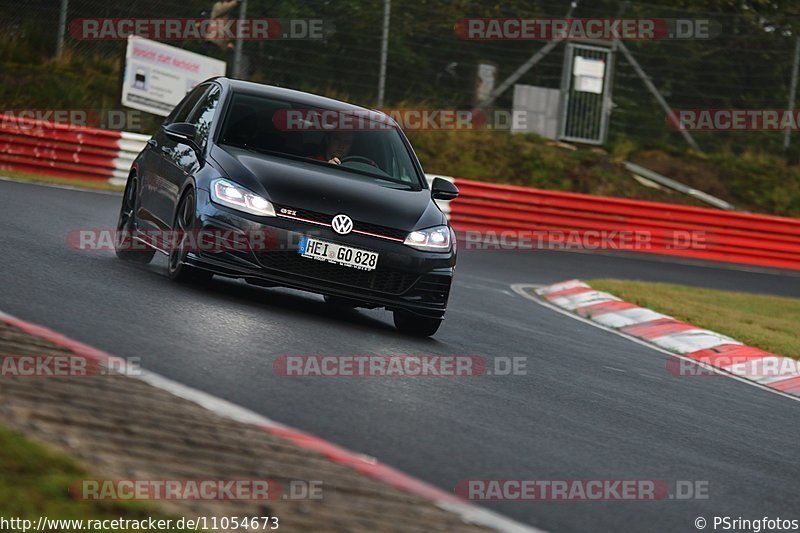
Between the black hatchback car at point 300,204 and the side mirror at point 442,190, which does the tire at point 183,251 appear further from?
the side mirror at point 442,190

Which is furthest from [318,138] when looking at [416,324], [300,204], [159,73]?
[159,73]

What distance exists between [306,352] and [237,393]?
1527 mm

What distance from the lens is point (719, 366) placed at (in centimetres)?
1205

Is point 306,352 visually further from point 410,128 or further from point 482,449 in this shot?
point 410,128

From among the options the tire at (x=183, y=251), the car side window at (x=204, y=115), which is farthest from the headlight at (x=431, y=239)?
the car side window at (x=204, y=115)

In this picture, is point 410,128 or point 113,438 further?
point 410,128

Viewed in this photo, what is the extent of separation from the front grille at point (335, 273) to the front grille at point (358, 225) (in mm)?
243

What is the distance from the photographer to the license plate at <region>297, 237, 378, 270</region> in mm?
9188

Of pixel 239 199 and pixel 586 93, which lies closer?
pixel 239 199

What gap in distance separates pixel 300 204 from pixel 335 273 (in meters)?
0.51

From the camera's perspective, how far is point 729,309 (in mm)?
16359

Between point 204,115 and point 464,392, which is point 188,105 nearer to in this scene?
point 204,115

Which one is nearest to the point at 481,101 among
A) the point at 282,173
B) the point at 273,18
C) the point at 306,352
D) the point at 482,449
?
the point at 273,18

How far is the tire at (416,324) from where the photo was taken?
10009 millimetres
